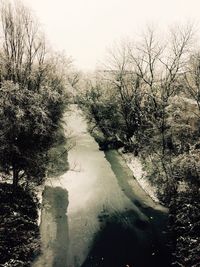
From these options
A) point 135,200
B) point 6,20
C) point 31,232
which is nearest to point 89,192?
point 135,200

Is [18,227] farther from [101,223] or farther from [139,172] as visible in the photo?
[139,172]

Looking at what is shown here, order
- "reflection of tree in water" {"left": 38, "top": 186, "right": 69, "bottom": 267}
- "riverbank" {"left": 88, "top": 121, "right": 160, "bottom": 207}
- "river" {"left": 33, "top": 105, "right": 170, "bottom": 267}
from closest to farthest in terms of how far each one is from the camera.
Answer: "river" {"left": 33, "top": 105, "right": 170, "bottom": 267} → "reflection of tree in water" {"left": 38, "top": 186, "right": 69, "bottom": 267} → "riverbank" {"left": 88, "top": 121, "right": 160, "bottom": 207}

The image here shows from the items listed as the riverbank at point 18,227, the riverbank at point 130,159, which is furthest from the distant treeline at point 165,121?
the riverbank at point 18,227

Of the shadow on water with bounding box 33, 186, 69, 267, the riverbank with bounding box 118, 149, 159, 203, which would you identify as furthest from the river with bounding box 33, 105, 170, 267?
the riverbank with bounding box 118, 149, 159, 203

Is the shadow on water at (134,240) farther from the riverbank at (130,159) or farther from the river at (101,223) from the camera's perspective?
the riverbank at (130,159)

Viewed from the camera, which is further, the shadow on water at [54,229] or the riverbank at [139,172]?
the riverbank at [139,172]

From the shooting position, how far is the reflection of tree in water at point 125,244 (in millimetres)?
18938

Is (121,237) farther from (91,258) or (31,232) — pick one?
(31,232)

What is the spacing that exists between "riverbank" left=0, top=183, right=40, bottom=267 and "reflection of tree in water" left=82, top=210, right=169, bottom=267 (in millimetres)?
3397

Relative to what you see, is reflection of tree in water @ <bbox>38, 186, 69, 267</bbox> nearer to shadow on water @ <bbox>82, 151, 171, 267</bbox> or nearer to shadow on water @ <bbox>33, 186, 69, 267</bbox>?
shadow on water @ <bbox>33, 186, 69, 267</bbox>

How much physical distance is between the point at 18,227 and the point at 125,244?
21.9ft

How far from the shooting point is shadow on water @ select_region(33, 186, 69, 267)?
19.1 m

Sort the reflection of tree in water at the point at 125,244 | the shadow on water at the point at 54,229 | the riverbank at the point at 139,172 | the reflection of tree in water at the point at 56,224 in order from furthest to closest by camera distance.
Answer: the riverbank at the point at 139,172, the reflection of tree in water at the point at 56,224, the shadow on water at the point at 54,229, the reflection of tree in water at the point at 125,244

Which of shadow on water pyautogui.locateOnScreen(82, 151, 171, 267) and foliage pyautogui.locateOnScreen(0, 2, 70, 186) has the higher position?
foliage pyautogui.locateOnScreen(0, 2, 70, 186)
